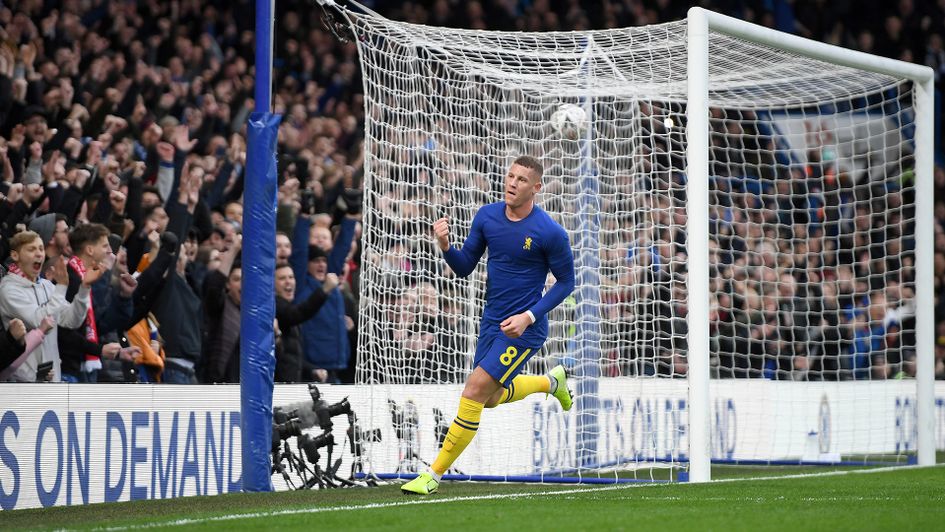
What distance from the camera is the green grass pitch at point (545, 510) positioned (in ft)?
22.6

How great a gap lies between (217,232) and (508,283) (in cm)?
382

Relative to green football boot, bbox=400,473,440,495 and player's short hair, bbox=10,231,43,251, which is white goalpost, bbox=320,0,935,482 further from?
player's short hair, bbox=10,231,43,251

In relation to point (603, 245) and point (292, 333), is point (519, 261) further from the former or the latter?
point (603, 245)

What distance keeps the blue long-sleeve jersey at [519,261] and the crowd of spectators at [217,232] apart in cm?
226

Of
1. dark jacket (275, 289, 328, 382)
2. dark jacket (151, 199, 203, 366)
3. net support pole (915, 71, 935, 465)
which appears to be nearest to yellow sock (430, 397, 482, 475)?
dark jacket (151, 199, 203, 366)

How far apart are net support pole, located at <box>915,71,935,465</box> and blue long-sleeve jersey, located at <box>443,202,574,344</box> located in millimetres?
5047

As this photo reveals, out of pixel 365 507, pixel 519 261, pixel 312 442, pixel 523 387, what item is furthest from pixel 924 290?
pixel 365 507

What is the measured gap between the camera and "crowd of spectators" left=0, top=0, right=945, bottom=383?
33.3 feet

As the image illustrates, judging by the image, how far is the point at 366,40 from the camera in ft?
36.3

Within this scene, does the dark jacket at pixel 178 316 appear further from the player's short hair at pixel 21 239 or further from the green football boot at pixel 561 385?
the green football boot at pixel 561 385

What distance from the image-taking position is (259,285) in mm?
9414

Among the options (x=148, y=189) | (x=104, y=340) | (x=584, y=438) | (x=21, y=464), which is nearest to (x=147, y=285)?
(x=104, y=340)

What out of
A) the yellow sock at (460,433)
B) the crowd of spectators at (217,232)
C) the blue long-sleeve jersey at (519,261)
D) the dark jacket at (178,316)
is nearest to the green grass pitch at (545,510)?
the yellow sock at (460,433)

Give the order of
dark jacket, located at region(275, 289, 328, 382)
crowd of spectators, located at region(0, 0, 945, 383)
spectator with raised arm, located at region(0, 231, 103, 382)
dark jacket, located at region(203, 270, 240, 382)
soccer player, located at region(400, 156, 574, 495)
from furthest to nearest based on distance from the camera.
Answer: dark jacket, located at region(275, 289, 328, 382) < dark jacket, located at region(203, 270, 240, 382) < crowd of spectators, located at region(0, 0, 945, 383) < spectator with raised arm, located at region(0, 231, 103, 382) < soccer player, located at region(400, 156, 574, 495)
